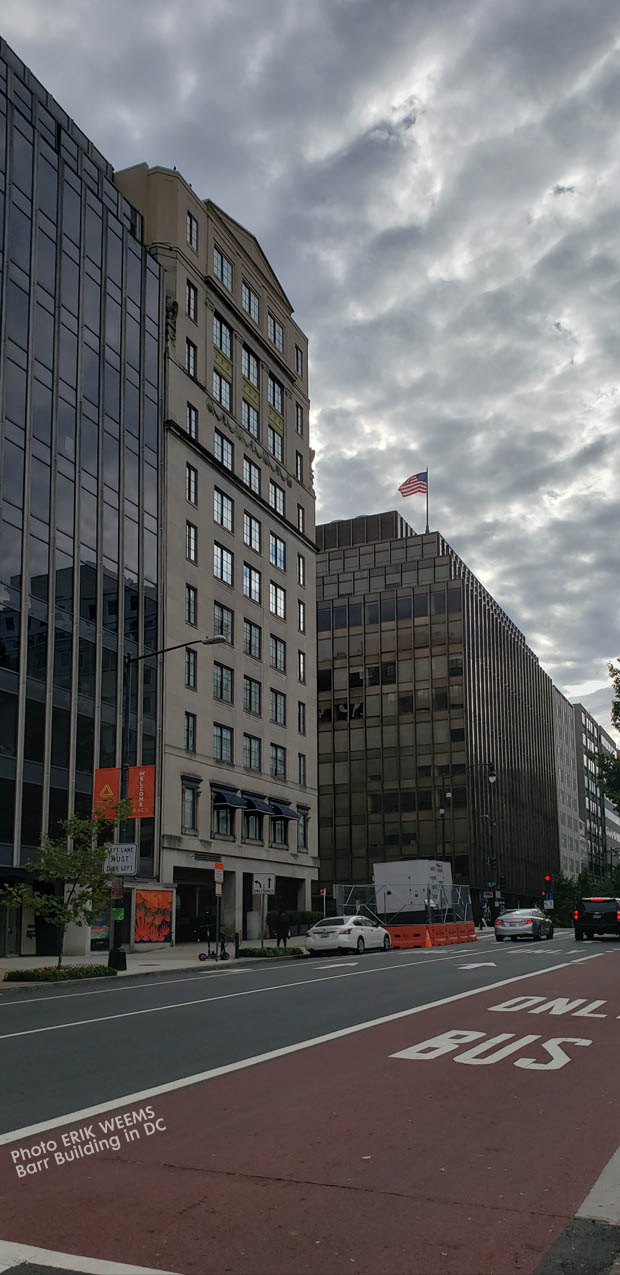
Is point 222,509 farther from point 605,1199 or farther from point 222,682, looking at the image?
point 605,1199

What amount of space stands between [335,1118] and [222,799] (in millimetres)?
41294

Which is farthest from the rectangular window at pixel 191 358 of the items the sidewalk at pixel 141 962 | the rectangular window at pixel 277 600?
the sidewalk at pixel 141 962

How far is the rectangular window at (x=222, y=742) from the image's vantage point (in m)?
50.6

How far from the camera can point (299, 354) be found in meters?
65.6

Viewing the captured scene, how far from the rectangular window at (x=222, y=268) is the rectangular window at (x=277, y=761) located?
24.1 metres

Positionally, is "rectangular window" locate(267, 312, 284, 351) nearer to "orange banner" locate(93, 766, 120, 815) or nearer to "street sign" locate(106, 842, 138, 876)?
"orange banner" locate(93, 766, 120, 815)

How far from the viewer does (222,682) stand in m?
51.9

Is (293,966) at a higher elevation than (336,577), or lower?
lower

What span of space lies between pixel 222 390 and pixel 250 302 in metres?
7.33

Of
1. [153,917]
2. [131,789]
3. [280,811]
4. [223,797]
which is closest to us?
[131,789]

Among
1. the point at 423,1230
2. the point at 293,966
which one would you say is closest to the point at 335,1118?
the point at 423,1230

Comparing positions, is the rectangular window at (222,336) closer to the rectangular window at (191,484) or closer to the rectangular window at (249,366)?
the rectangular window at (249,366)

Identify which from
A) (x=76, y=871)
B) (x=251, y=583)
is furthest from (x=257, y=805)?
(x=76, y=871)

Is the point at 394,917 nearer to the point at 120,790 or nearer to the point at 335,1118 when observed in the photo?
the point at 120,790
